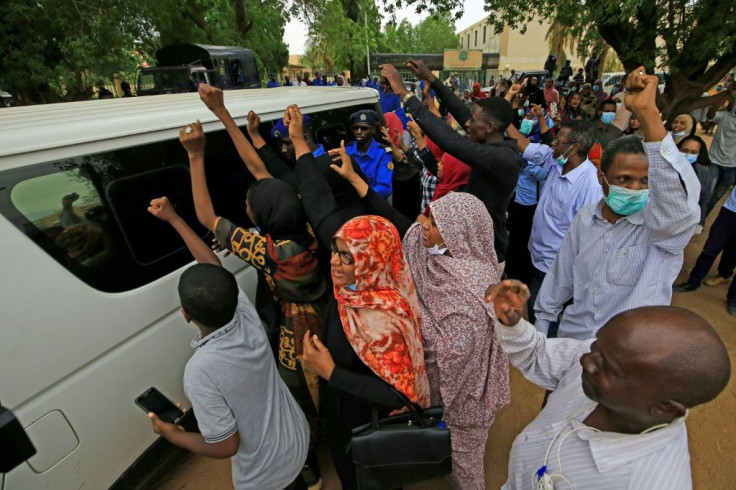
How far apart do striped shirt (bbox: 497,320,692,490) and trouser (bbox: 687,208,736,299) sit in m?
3.92

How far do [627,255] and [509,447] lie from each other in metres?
1.61

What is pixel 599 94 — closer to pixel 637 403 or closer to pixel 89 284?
pixel 637 403

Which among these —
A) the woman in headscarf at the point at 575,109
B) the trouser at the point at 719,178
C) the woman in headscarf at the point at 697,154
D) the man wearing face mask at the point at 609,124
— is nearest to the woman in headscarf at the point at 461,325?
the woman in headscarf at the point at 697,154

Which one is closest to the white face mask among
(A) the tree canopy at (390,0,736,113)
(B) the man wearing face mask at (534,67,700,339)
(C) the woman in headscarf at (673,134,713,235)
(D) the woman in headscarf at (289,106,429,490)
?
(D) the woman in headscarf at (289,106,429,490)

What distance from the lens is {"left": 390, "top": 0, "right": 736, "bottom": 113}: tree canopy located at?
4488 mm

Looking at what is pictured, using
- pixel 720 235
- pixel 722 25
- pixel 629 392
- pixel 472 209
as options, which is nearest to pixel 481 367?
pixel 472 209

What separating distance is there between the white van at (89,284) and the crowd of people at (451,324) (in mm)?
199

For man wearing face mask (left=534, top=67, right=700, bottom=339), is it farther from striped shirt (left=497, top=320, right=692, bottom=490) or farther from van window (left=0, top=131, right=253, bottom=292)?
van window (left=0, top=131, right=253, bottom=292)

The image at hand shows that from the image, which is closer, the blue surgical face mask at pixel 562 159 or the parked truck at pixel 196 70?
the blue surgical face mask at pixel 562 159

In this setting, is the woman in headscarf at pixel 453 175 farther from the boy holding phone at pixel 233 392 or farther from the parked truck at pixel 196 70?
the parked truck at pixel 196 70

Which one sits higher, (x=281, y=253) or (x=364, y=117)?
(x=364, y=117)

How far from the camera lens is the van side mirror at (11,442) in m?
1.25

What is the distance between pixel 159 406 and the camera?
164 centimetres

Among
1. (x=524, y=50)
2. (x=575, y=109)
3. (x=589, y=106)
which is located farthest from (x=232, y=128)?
(x=524, y=50)
